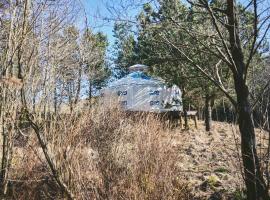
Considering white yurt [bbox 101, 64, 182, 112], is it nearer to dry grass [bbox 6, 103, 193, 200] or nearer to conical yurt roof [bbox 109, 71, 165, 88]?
conical yurt roof [bbox 109, 71, 165, 88]

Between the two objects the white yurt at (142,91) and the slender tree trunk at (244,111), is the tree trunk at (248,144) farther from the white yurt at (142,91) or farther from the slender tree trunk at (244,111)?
the white yurt at (142,91)

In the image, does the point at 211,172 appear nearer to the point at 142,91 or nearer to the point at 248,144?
the point at 248,144

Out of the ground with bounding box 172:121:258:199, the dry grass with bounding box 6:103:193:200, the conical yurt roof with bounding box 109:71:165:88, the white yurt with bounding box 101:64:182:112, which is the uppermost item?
the conical yurt roof with bounding box 109:71:165:88

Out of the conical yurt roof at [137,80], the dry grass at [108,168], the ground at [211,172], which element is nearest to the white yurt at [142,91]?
the conical yurt roof at [137,80]

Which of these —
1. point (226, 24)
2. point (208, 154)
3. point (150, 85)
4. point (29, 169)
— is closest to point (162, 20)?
point (226, 24)

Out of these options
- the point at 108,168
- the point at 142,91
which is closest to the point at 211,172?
the point at 108,168

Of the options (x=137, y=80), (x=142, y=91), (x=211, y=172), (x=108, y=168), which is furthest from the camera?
(x=137, y=80)

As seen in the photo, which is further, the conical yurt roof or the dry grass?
the conical yurt roof

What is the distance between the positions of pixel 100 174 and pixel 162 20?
6.27 feet

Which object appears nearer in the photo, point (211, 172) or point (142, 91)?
point (211, 172)

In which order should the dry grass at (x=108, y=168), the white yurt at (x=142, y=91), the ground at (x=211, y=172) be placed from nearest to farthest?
the dry grass at (x=108, y=168) → the ground at (x=211, y=172) → the white yurt at (x=142, y=91)

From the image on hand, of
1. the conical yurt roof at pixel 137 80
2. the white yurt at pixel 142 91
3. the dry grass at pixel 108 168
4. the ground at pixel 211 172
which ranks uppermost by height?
the conical yurt roof at pixel 137 80

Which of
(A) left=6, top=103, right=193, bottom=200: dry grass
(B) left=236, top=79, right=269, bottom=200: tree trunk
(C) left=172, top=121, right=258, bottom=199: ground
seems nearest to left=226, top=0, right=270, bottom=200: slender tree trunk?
(B) left=236, top=79, right=269, bottom=200: tree trunk

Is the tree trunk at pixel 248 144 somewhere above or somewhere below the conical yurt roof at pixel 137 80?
below
